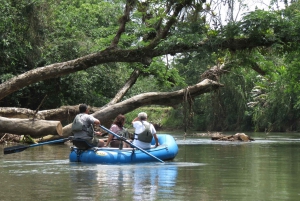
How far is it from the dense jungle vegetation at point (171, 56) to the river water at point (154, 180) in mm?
3324

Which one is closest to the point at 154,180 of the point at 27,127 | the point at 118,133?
the point at 118,133

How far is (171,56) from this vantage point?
57.7 ft

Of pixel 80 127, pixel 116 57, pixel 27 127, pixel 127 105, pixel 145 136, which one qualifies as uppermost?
pixel 116 57

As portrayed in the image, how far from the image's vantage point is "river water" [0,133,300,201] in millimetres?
8797

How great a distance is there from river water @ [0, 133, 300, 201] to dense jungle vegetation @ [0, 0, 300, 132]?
332cm

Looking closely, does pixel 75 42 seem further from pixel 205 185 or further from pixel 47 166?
pixel 205 185

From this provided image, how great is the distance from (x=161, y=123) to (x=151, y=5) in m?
42.7

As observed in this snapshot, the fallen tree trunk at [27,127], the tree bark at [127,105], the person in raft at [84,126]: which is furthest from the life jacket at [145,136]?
the tree bark at [127,105]

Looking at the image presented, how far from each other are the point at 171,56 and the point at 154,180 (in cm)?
728

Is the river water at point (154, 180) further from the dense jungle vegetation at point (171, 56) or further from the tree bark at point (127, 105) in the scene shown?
the tree bark at point (127, 105)

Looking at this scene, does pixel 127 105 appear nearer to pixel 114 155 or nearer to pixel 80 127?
pixel 80 127

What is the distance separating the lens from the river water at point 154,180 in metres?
8.80

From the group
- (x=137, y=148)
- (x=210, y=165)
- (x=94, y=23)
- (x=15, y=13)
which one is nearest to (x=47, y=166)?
(x=137, y=148)

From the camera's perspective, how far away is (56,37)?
2952 centimetres
